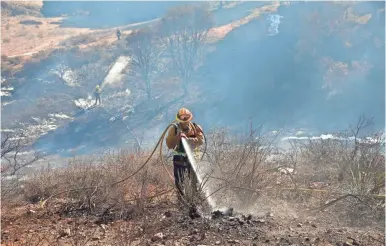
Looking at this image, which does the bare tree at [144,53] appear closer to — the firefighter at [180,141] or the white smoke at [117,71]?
the white smoke at [117,71]

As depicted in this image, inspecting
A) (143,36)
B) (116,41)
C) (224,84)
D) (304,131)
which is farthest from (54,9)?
(304,131)

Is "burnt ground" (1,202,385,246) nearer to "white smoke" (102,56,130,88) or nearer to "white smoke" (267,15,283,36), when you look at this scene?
"white smoke" (102,56,130,88)

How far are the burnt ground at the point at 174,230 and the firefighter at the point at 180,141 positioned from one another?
416 mm

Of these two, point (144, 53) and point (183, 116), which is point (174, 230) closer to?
point (183, 116)

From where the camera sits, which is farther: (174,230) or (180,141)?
(180,141)

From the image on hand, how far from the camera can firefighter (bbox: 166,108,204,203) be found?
513 centimetres

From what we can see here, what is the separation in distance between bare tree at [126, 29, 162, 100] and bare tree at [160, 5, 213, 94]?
3.37 feet

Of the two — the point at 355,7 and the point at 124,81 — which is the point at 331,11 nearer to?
the point at 355,7

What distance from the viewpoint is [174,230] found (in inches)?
171

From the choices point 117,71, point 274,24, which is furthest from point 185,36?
point 274,24

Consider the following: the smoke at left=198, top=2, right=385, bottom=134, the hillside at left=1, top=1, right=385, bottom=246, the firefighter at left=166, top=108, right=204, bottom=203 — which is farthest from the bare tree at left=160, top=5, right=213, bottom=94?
the firefighter at left=166, top=108, right=204, bottom=203

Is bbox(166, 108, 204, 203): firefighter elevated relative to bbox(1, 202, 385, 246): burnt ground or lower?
elevated

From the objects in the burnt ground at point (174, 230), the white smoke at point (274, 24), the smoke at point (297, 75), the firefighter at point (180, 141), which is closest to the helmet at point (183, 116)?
the firefighter at point (180, 141)

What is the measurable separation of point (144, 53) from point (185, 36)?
9.60ft
